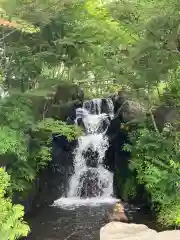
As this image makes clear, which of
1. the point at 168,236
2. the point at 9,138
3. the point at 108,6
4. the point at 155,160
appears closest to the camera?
the point at 168,236

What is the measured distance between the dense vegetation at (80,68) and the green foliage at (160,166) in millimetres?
42

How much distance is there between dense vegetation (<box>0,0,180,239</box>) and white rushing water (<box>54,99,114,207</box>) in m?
3.63

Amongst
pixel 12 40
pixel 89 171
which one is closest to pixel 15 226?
pixel 12 40

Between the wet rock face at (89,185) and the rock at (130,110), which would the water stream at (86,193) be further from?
the rock at (130,110)

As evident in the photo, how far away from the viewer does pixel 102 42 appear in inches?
699

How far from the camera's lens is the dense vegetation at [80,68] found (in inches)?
602

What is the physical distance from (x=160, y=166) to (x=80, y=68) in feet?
21.2

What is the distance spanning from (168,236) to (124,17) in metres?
14.5

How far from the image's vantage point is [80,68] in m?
18.8

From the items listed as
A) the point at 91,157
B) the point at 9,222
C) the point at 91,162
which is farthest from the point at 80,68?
the point at 9,222

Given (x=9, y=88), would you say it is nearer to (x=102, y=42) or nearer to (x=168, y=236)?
(x=102, y=42)

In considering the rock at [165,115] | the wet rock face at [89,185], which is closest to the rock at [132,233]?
the rock at [165,115]

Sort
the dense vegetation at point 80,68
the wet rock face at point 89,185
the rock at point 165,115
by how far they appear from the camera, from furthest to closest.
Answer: the wet rock face at point 89,185
the rock at point 165,115
the dense vegetation at point 80,68

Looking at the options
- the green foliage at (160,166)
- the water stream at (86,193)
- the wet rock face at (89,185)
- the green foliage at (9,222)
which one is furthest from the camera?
the wet rock face at (89,185)
